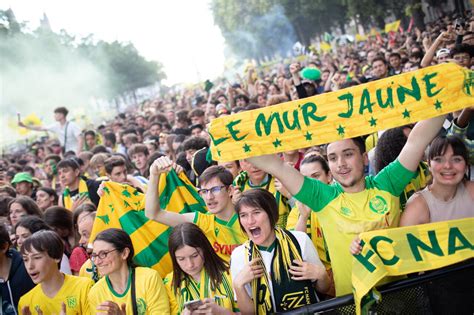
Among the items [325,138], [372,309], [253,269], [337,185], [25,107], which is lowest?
[372,309]

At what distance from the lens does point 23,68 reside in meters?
30.8

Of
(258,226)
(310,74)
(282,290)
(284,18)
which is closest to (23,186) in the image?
(258,226)

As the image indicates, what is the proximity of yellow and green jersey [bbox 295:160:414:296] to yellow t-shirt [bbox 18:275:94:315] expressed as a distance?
6.44 ft

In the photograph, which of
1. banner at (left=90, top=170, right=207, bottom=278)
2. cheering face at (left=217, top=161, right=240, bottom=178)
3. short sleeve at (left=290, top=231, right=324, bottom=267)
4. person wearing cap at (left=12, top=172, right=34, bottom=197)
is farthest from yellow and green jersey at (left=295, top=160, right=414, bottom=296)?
person wearing cap at (left=12, top=172, right=34, bottom=197)

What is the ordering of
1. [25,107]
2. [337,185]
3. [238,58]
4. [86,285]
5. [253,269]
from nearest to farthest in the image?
1. [253,269]
2. [337,185]
3. [86,285]
4. [25,107]
5. [238,58]

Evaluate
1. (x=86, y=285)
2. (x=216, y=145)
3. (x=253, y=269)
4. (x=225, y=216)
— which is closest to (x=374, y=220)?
(x=253, y=269)

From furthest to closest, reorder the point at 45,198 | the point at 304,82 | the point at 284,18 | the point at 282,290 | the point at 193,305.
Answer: the point at 284,18 → the point at 304,82 → the point at 45,198 → the point at 282,290 → the point at 193,305

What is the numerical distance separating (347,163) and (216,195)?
140cm

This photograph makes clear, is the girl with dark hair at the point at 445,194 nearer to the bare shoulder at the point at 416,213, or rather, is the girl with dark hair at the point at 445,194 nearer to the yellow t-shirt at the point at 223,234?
the bare shoulder at the point at 416,213

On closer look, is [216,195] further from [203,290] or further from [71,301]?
[71,301]

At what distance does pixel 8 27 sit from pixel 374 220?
2439 cm

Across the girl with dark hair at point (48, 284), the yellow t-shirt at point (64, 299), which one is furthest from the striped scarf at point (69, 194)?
the yellow t-shirt at point (64, 299)

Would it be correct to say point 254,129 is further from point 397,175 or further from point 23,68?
point 23,68

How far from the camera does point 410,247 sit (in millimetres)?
3117
